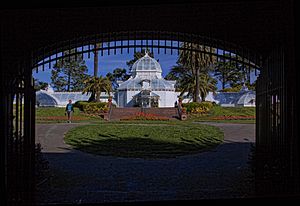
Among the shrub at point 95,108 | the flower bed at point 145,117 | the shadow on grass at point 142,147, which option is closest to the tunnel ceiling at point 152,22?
the shadow on grass at point 142,147

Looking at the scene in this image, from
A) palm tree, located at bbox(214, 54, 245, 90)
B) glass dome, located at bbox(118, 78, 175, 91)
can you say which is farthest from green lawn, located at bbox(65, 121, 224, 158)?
palm tree, located at bbox(214, 54, 245, 90)

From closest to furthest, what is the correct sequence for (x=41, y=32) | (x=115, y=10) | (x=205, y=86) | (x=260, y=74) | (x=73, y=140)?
1. (x=115, y=10)
2. (x=41, y=32)
3. (x=260, y=74)
4. (x=73, y=140)
5. (x=205, y=86)

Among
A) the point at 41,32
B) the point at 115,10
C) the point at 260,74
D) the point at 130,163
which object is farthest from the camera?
the point at 130,163

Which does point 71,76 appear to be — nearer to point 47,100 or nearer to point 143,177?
point 47,100

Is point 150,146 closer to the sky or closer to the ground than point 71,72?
closer to the ground

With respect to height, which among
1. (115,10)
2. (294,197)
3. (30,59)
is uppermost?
(115,10)

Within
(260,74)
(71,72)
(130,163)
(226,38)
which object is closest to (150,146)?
(130,163)

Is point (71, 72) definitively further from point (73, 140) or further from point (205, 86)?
point (73, 140)

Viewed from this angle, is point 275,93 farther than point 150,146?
No

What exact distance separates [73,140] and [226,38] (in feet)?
39.7

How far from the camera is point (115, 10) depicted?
20.6ft

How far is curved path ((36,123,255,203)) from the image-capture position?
7.87 meters

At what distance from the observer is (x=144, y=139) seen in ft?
64.0

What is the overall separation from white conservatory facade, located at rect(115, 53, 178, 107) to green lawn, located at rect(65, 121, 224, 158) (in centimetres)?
1678
